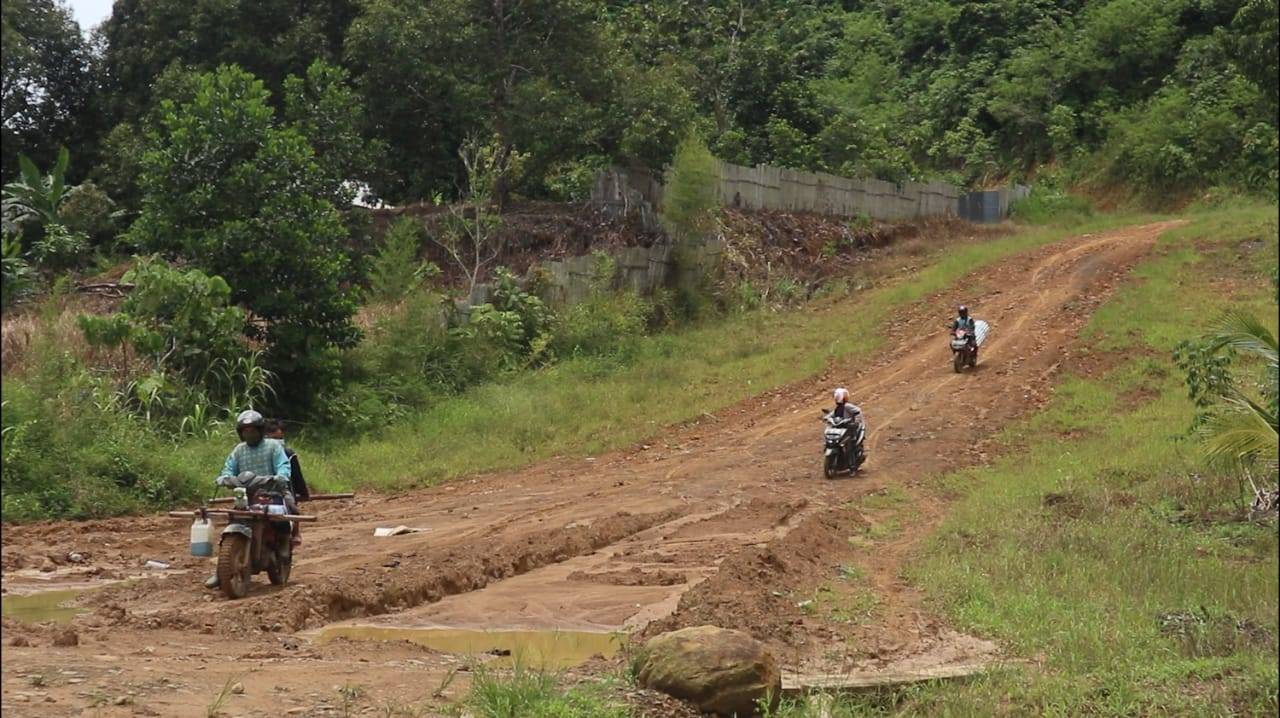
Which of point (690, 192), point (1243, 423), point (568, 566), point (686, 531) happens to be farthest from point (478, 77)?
point (1243, 423)

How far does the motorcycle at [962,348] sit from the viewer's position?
22.7 m

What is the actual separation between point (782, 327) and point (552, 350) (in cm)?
558

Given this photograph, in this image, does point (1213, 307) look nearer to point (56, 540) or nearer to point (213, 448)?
point (213, 448)

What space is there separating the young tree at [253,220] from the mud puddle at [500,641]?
34.3 ft

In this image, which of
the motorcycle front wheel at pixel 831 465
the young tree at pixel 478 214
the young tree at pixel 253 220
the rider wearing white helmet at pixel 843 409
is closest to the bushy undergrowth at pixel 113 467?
the young tree at pixel 253 220

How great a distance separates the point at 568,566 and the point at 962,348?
1326 cm

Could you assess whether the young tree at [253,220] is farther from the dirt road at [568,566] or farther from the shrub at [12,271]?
the shrub at [12,271]

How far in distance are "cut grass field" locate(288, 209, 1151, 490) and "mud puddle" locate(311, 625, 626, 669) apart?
7550mm

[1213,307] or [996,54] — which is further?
[996,54]

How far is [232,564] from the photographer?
9336 mm

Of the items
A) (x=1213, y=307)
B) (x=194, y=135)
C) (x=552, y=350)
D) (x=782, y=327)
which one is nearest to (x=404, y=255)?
(x=552, y=350)

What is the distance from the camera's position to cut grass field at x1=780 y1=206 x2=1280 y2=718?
263 inches

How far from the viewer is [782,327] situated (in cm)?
2675

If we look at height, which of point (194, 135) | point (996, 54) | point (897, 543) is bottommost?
point (897, 543)
